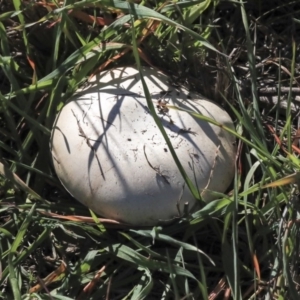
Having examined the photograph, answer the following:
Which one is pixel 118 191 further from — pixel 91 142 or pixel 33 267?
pixel 33 267

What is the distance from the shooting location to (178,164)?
1612 mm

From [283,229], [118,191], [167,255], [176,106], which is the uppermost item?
[176,106]

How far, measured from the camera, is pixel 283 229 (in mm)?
1735

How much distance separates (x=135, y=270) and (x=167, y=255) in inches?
7.5

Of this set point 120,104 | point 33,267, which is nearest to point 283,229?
point 120,104

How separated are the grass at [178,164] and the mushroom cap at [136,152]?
0.06 m

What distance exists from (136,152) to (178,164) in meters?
0.12

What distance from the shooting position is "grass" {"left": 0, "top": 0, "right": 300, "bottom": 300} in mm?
1726

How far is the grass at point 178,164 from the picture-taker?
173 centimetres

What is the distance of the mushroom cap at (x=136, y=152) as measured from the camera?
1.66 meters

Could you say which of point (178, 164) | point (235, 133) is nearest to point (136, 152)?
point (178, 164)

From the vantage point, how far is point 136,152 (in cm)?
166

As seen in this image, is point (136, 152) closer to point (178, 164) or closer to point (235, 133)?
point (178, 164)

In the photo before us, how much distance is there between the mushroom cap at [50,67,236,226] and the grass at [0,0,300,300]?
0.21 ft
